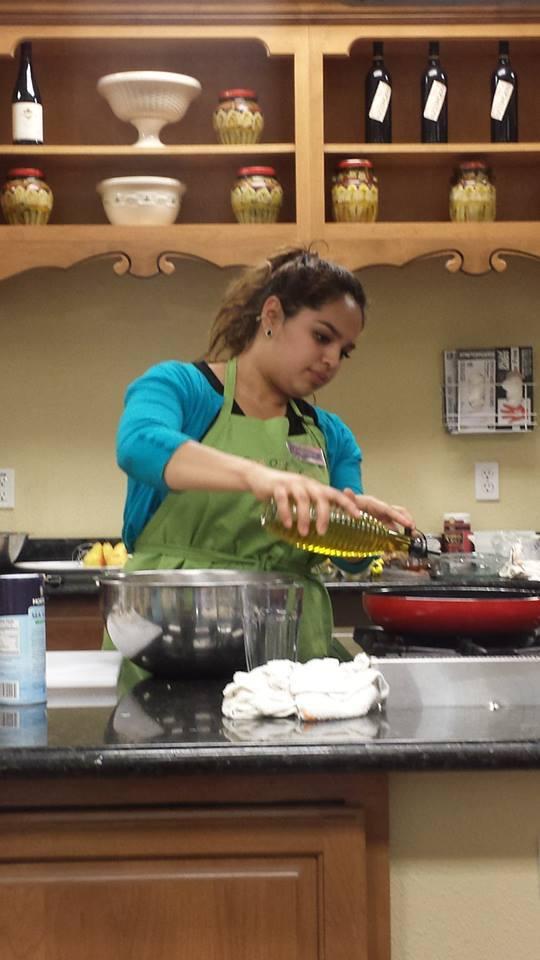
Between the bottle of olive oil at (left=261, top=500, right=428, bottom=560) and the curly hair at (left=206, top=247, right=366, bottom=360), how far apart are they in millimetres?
473

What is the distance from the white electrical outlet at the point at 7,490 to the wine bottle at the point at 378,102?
4.35ft

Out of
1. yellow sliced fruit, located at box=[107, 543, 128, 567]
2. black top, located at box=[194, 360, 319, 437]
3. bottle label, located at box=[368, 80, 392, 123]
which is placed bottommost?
yellow sliced fruit, located at box=[107, 543, 128, 567]

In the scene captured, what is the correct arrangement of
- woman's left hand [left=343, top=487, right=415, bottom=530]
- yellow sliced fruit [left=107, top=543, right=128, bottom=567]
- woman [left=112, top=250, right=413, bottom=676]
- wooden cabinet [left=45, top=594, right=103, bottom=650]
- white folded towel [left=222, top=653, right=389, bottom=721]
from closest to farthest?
1. white folded towel [left=222, top=653, right=389, bottom=721]
2. woman's left hand [left=343, top=487, right=415, bottom=530]
3. woman [left=112, top=250, right=413, bottom=676]
4. wooden cabinet [left=45, top=594, right=103, bottom=650]
5. yellow sliced fruit [left=107, top=543, right=128, bottom=567]

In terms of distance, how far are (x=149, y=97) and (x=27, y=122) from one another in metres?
0.33

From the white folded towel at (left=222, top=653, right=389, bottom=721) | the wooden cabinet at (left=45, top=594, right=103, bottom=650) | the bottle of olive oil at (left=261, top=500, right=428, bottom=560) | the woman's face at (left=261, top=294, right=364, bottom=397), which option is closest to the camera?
the white folded towel at (left=222, top=653, right=389, bottom=721)

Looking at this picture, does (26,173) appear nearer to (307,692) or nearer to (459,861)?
(307,692)

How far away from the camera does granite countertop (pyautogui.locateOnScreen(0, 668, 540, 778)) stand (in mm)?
1161

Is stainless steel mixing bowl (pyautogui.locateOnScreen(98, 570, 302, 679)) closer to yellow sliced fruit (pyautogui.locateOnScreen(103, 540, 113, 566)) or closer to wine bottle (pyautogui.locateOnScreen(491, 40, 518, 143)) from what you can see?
yellow sliced fruit (pyautogui.locateOnScreen(103, 540, 113, 566))

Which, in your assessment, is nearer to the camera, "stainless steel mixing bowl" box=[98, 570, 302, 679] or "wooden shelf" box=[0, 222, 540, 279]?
"stainless steel mixing bowl" box=[98, 570, 302, 679]

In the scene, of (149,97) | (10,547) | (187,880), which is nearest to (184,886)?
(187,880)

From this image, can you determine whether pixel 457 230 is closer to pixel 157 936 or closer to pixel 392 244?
pixel 392 244

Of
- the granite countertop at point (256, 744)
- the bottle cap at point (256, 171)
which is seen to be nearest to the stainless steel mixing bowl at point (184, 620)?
the granite countertop at point (256, 744)

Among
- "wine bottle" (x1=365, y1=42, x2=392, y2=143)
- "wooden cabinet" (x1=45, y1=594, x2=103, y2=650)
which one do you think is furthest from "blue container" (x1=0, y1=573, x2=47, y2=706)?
"wine bottle" (x1=365, y1=42, x2=392, y2=143)

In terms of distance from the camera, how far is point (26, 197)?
130 inches
